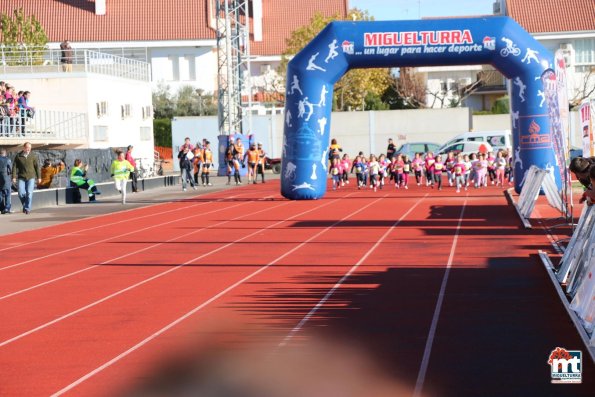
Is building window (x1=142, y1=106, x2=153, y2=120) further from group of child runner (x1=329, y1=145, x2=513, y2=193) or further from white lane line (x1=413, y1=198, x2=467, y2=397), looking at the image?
white lane line (x1=413, y1=198, x2=467, y2=397)

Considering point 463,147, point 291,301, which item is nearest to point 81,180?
point 463,147

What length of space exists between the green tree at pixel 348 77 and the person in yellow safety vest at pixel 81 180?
3620cm

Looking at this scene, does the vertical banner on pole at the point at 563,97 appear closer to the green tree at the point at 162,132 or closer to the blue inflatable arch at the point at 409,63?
the blue inflatable arch at the point at 409,63

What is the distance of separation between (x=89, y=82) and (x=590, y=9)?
4486 cm

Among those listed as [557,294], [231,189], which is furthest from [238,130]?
[557,294]

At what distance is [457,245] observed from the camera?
54.8 ft

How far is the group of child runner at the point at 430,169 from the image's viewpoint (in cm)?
3575

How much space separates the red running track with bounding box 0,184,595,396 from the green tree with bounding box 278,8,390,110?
163 ft

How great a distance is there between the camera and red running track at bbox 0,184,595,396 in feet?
27.0

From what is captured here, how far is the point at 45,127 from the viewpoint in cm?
4003

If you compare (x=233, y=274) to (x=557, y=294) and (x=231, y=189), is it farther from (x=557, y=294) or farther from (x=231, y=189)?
(x=231, y=189)

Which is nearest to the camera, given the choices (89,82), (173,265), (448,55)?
(173,265)

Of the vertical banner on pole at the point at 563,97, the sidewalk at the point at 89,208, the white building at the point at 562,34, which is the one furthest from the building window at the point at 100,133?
the white building at the point at 562,34

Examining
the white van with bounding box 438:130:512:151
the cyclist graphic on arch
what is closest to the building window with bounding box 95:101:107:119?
the white van with bounding box 438:130:512:151
